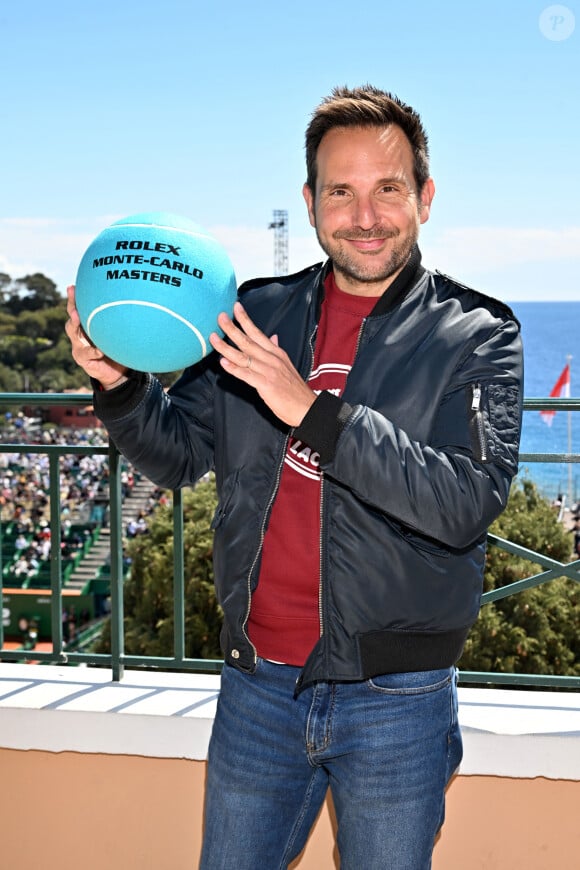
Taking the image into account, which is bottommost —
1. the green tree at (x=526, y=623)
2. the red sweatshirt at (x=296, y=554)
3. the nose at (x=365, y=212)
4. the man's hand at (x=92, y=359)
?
the green tree at (x=526, y=623)

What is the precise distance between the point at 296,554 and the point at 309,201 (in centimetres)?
73

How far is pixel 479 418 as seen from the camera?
161cm

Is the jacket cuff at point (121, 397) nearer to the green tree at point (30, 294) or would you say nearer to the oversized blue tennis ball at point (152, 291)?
the oversized blue tennis ball at point (152, 291)

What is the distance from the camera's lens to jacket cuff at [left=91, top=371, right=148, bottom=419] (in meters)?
1.84

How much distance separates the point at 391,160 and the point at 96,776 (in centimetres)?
189

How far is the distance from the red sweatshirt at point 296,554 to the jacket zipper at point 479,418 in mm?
264

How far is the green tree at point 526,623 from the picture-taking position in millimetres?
14469

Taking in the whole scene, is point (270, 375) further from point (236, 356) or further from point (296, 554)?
point (296, 554)

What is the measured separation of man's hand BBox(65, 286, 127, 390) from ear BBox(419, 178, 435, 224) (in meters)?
0.68

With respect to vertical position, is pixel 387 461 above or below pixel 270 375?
below

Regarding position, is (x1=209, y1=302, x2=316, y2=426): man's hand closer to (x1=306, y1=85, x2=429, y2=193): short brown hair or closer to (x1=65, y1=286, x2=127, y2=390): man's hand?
(x1=65, y1=286, x2=127, y2=390): man's hand

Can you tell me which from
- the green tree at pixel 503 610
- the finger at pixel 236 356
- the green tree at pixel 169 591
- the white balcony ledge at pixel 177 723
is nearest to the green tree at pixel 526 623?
the green tree at pixel 503 610

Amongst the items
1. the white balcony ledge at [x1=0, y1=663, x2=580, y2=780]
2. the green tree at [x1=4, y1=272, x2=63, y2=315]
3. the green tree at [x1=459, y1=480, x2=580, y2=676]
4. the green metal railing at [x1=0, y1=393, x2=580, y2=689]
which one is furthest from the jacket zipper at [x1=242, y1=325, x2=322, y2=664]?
the green tree at [x1=4, y1=272, x2=63, y2=315]

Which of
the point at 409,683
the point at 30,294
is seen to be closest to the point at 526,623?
the point at 409,683
